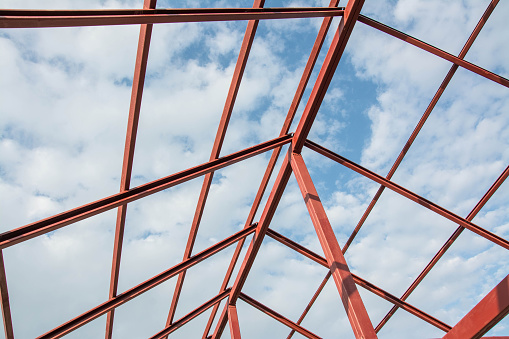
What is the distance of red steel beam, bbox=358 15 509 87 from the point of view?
945 centimetres

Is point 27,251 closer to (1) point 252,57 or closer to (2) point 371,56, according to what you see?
(1) point 252,57

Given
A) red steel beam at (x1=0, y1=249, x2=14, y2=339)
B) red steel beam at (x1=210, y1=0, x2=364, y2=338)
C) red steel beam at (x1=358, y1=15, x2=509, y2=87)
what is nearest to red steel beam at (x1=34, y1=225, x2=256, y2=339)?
red steel beam at (x1=0, y1=249, x2=14, y2=339)

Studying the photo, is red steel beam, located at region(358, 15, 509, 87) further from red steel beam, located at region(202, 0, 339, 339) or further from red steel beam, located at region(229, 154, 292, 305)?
red steel beam, located at region(229, 154, 292, 305)

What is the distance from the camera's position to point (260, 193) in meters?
12.6

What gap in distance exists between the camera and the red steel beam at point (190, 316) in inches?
564

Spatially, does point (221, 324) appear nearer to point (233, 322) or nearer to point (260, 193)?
point (233, 322)

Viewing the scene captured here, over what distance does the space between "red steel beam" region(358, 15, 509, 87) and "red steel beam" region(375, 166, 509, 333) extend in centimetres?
299

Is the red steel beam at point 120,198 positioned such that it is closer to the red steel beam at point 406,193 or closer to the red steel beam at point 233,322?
the red steel beam at point 406,193

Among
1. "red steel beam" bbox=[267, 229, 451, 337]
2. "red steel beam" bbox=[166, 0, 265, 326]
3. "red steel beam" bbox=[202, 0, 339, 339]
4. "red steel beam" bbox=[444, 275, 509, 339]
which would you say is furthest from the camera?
"red steel beam" bbox=[267, 229, 451, 337]

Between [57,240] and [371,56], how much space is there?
1045 centimetres

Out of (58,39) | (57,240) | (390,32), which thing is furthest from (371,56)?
(57,240)

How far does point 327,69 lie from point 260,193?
4.74 metres

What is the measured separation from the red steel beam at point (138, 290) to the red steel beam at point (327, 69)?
4215 millimetres

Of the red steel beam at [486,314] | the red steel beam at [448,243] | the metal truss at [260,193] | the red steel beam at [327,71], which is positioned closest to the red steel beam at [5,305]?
the metal truss at [260,193]
